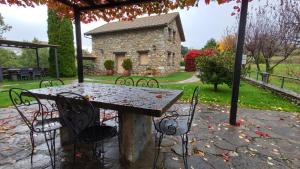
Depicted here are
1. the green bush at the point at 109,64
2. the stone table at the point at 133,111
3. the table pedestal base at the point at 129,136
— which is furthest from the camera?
the green bush at the point at 109,64

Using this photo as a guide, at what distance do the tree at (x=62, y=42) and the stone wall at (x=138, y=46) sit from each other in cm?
224

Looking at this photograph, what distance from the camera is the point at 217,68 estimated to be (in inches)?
249

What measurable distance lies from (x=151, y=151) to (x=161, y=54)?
10666 mm

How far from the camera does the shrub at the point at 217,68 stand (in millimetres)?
6180

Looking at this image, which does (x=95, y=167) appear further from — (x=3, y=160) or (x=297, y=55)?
(x=297, y=55)

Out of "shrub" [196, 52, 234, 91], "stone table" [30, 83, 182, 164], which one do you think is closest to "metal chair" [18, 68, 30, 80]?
"shrub" [196, 52, 234, 91]

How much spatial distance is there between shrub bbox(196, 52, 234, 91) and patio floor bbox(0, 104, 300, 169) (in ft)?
8.60

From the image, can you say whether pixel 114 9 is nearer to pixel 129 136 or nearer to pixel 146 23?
pixel 129 136

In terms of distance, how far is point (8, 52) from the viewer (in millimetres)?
14945

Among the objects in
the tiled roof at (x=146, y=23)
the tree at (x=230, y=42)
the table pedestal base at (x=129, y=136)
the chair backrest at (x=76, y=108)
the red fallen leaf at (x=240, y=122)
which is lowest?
the red fallen leaf at (x=240, y=122)

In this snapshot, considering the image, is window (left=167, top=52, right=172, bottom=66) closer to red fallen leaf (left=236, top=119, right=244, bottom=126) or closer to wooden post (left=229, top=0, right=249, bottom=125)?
red fallen leaf (left=236, top=119, right=244, bottom=126)

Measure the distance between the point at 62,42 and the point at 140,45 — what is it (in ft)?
18.4

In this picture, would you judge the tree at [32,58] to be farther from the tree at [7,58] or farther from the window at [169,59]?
the window at [169,59]

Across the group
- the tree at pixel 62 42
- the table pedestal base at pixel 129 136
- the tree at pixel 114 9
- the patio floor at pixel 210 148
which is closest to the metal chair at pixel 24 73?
the tree at pixel 62 42
